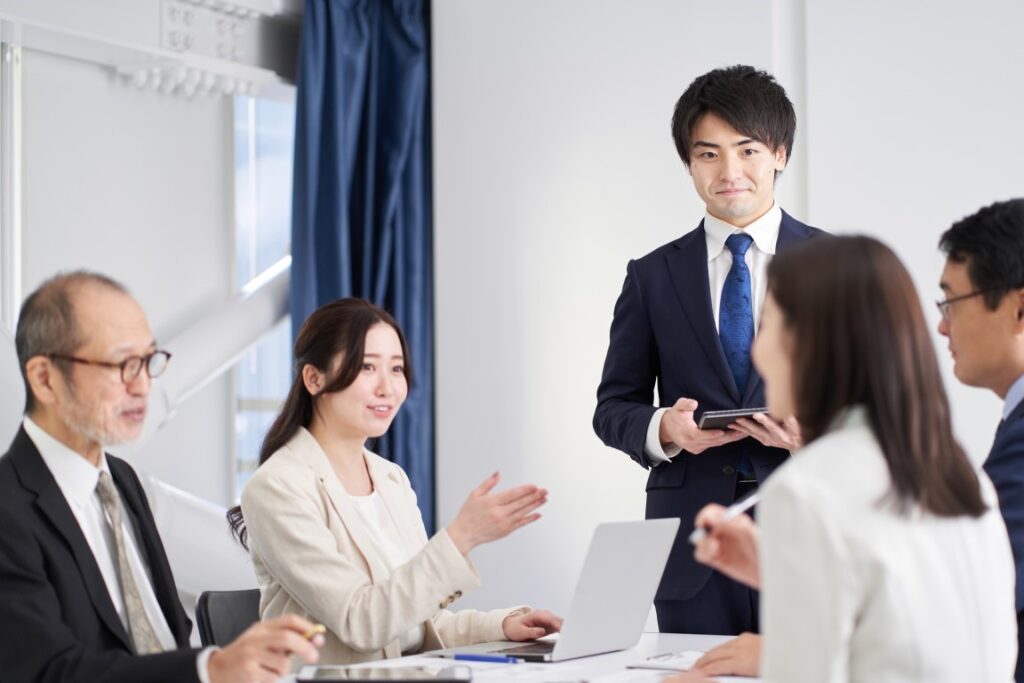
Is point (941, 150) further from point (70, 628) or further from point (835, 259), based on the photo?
point (70, 628)

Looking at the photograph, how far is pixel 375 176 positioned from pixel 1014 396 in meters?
2.99

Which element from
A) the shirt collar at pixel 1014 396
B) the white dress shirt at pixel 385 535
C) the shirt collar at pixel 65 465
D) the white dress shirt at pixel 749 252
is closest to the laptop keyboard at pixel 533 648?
the white dress shirt at pixel 385 535

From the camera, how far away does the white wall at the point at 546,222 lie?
413cm

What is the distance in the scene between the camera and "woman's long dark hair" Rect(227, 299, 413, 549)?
2.65m

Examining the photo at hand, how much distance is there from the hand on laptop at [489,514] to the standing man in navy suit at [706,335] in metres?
0.42

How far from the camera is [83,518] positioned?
2119 mm

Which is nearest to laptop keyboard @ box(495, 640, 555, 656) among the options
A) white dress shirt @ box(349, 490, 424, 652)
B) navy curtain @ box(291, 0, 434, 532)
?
white dress shirt @ box(349, 490, 424, 652)

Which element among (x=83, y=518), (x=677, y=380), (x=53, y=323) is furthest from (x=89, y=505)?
(x=677, y=380)

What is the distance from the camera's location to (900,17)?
3652mm

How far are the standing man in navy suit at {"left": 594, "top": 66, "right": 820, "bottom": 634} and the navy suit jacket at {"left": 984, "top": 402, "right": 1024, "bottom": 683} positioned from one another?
0.52m

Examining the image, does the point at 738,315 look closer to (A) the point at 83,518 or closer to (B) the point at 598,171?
(A) the point at 83,518

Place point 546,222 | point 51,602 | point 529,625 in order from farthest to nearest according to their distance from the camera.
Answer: point 546,222 → point 529,625 → point 51,602

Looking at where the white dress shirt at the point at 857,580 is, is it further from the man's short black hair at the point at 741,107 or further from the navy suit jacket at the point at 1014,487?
the man's short black hair at the point at 741,107

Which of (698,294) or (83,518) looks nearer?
(83,518)
